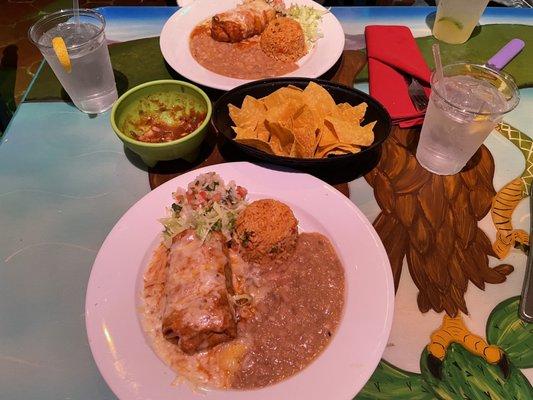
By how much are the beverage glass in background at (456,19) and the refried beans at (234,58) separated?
3.43 ft

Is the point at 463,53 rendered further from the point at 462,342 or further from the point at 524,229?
the point at 462,342

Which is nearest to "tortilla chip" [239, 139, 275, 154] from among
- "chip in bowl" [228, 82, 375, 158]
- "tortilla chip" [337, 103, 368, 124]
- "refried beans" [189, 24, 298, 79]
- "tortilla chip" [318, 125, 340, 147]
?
"chip in bowl" [228, 82, 375, 158]

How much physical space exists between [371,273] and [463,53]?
188cm

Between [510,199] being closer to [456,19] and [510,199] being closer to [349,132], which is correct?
[349,132]


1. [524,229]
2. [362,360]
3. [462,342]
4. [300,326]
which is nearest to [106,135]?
[300,326]

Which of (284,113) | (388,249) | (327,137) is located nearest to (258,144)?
(284,113)

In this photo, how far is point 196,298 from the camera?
1.48 m

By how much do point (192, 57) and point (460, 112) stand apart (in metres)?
1.59

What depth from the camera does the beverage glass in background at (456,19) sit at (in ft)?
8.51

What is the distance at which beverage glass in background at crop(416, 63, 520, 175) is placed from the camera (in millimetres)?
1847

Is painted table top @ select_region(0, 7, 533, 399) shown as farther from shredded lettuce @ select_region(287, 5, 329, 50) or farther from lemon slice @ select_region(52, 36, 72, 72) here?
shredded lettuce @ select_region(287, 5, 329, 50)

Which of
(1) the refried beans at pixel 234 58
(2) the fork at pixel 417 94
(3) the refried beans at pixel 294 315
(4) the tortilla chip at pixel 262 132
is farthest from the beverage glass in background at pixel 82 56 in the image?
(2) the fork at pixel 417 94

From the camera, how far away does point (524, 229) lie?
6.12ft

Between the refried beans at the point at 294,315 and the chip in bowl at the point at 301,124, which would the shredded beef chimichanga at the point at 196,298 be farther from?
the chip in bowl at the point at 301,124
